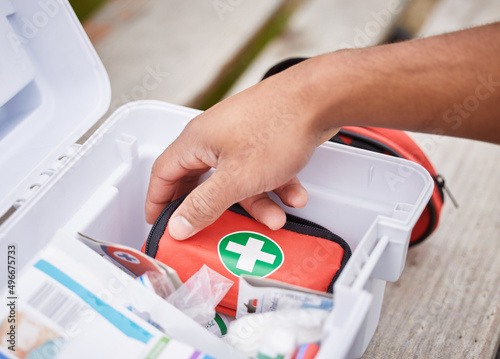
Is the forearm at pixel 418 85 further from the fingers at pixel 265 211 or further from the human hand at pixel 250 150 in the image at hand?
the fingers at pixel 265 211

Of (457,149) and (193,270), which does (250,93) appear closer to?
(193,270)

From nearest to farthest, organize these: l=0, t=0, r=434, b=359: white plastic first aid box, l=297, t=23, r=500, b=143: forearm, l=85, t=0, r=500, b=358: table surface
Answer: l=297, t=23, r=500, b=143: forearm, l=0, t=0, r=434, b=359: white plastic first aid box, l=85, t=0, r=500, b=358: table surface

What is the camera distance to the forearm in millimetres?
490

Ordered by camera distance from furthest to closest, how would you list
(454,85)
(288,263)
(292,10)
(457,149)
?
→ (292,10), (457,149), (288,263), (454,85)

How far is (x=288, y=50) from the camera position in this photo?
1.31 meters

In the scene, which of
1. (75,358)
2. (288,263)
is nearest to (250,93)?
(288,263)

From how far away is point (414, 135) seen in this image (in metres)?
1.01

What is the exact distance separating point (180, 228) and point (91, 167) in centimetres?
16

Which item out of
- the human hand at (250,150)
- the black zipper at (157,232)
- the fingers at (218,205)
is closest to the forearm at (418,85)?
the human hand at (250,150)

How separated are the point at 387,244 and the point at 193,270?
9.0 inches

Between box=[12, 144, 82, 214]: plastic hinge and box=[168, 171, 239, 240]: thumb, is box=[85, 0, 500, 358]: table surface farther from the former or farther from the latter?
box=[12, 144, 82, 214]: plastic hinge

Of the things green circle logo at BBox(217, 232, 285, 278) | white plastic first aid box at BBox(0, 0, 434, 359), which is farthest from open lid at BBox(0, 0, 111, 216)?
green circle logo at BBox(217, 232, 285, 278)

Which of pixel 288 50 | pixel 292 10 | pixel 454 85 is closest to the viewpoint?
pixel 454 85

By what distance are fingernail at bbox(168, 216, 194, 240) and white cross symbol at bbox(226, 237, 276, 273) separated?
0.17 ft
